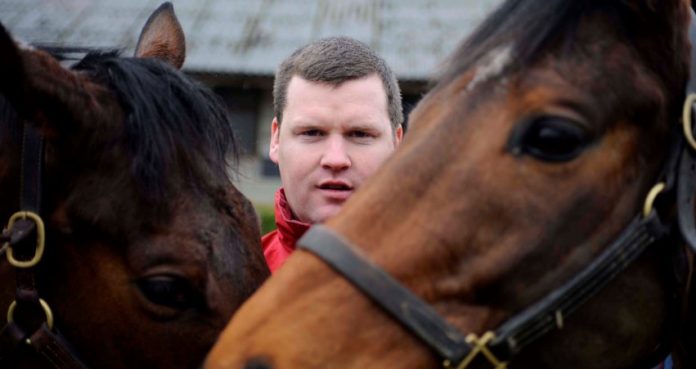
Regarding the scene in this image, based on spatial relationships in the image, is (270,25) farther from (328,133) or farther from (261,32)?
(328,133)

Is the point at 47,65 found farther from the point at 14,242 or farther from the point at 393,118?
the point at 393,118

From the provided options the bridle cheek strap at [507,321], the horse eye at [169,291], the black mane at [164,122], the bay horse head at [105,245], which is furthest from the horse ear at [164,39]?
the bridle cheek strap at [507,321]

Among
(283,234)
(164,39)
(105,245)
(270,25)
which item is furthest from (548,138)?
(270,25)

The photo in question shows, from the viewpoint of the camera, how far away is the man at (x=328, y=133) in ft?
12.2

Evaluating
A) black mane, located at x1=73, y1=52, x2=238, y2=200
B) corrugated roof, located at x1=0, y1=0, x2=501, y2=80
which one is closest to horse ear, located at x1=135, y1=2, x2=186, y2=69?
black mane, located at x1=73, y1=52, x2=238, y2=200

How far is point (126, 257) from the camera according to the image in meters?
2.71

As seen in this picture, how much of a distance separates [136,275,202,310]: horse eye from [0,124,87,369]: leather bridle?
0.33 meters

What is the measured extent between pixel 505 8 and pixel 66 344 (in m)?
1.78

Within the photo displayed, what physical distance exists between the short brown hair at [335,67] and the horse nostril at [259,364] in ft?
6.29

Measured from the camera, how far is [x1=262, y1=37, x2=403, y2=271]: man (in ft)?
12.2

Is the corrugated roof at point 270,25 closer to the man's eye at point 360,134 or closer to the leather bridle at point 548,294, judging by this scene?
the man's eye at point 360,134

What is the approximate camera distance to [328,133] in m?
3.74

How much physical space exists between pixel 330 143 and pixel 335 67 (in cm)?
35

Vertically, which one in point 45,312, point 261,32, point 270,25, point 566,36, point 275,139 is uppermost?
point 270,25
